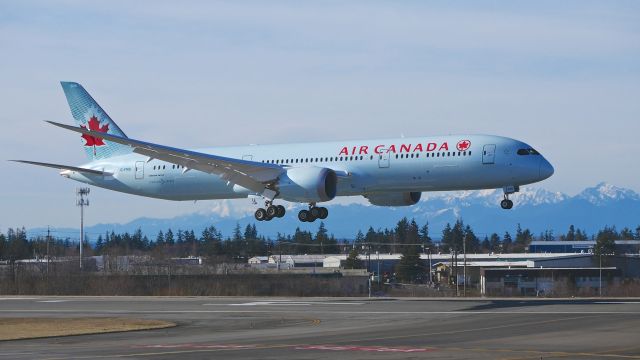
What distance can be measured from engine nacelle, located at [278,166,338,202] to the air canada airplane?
6cm

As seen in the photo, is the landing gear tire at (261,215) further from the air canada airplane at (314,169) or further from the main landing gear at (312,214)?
the main landing gear at (312,214)

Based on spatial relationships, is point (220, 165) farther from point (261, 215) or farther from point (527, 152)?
point (527, 152)

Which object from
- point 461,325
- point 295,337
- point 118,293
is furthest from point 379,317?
point 118,293

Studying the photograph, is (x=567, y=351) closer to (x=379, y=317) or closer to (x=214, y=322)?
(x=379, y=317)

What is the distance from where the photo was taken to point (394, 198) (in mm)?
71688

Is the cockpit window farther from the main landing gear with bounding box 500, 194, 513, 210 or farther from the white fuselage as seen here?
the main landing gear with bounding box 500, 194, 513, 210

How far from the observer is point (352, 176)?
67938 mm

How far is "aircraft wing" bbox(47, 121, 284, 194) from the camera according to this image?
68250 millimetres

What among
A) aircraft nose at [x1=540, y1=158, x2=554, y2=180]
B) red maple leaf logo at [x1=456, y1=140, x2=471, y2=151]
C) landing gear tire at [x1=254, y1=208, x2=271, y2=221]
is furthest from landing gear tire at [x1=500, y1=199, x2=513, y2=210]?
landing gear tire at [x1=254, y1=208, x2=271, y2=221]

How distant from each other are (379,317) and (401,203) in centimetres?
2175

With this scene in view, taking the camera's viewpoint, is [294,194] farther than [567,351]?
Yes

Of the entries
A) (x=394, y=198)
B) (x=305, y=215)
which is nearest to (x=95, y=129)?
(x=305, y=215)

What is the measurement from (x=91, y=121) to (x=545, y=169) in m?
34.0

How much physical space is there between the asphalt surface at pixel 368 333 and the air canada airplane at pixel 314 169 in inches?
316
